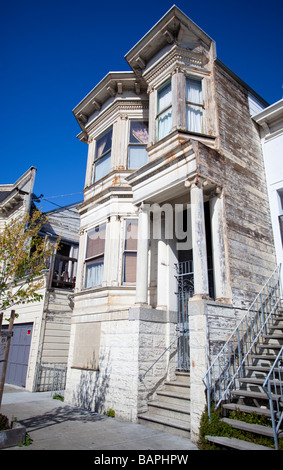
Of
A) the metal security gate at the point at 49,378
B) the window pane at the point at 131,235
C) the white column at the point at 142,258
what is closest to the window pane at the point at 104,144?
the window pane at the point at 131,235

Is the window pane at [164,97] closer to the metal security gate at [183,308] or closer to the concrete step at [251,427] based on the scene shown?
the metal security gate at [183,308]

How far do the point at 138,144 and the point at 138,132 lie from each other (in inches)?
21.8

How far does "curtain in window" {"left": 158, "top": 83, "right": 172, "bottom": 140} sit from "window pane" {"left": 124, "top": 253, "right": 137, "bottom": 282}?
3.78 meters

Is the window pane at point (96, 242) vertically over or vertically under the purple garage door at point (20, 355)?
over

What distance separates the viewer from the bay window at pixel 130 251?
9656 millimetres

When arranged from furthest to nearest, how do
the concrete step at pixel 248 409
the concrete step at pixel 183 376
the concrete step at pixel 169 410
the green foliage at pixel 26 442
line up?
the concrete step at pixel 183 376, the concrete step at pixel 169 410, the green foliage at pixel 26 442, the concrete step at pixel 248 409

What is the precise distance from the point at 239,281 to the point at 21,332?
35.2ft

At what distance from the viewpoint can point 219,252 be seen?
7.20 meters

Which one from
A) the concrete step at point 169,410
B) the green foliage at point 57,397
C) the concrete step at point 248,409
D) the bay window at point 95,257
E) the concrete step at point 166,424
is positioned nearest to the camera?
the concrete step at point 248,409

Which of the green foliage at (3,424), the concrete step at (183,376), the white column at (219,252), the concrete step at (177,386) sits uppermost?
the white column at (219,252)

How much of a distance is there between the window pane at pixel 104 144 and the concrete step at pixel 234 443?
964 centimetres

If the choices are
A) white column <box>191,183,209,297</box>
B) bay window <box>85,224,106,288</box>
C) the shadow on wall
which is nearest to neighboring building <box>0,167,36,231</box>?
bay window <box>85,224,106,288</box>

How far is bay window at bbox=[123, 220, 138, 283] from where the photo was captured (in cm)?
966
